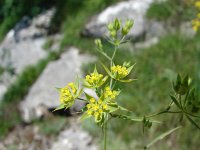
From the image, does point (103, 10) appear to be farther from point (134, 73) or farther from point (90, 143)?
point (90, 143)

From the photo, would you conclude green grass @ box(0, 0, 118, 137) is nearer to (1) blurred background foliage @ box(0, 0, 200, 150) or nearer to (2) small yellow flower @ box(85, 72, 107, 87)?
(1) blurred background foliage @ box(0, 0, 200, 150)

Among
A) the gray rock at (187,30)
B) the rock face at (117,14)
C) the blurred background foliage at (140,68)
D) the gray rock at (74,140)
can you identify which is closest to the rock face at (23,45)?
the blurred background foliage at (140,68)

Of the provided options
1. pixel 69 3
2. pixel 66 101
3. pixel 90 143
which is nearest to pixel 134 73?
pixel 90 143

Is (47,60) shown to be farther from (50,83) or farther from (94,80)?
(94,80)

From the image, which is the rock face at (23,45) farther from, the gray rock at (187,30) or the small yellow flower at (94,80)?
the small yellow flower at (94,80)

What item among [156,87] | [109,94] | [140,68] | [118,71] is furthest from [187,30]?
[109,94]

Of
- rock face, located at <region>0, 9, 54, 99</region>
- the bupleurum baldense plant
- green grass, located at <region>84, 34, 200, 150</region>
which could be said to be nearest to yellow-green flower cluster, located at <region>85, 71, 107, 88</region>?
the bupleurum baldense plant
